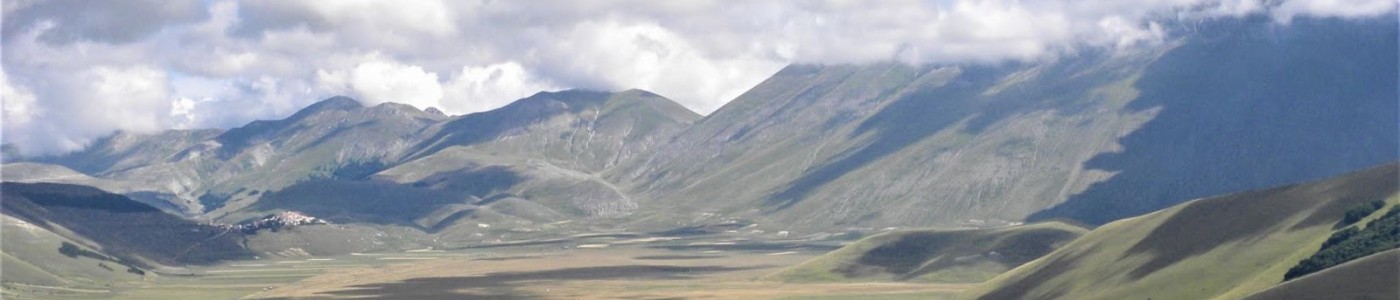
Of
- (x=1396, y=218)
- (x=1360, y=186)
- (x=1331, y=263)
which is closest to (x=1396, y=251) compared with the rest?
(x=1331, y=263)

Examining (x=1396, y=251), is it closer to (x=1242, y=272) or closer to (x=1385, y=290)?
(x=1385, y=290)

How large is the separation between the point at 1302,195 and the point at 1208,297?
34.0 m

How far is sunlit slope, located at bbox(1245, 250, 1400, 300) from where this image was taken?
12469 cm

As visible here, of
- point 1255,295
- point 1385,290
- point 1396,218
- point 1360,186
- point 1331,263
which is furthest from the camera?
point 1360,186

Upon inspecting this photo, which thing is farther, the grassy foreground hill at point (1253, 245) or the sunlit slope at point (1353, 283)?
the grassy foreground hill at point (1253, 245)

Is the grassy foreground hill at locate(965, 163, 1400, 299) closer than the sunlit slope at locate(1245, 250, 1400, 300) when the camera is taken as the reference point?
No

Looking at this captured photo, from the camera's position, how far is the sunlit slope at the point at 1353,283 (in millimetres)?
124688

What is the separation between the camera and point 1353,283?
12800cm

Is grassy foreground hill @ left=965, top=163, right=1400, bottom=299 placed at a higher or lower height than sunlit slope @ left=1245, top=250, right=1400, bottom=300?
higher

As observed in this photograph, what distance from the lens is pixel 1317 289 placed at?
429ft

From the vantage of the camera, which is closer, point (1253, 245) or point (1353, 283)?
point (1353, 283)

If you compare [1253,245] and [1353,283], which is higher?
[1253,245]

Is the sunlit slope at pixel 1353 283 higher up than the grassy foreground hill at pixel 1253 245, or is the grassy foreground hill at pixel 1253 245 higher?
the grassy foreground hill at pixel 1253 245

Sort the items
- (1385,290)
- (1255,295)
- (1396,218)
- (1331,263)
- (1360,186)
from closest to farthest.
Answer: (1385,290) < (1255,295) < (1331,263) < (1396,218) < (1360,186)
